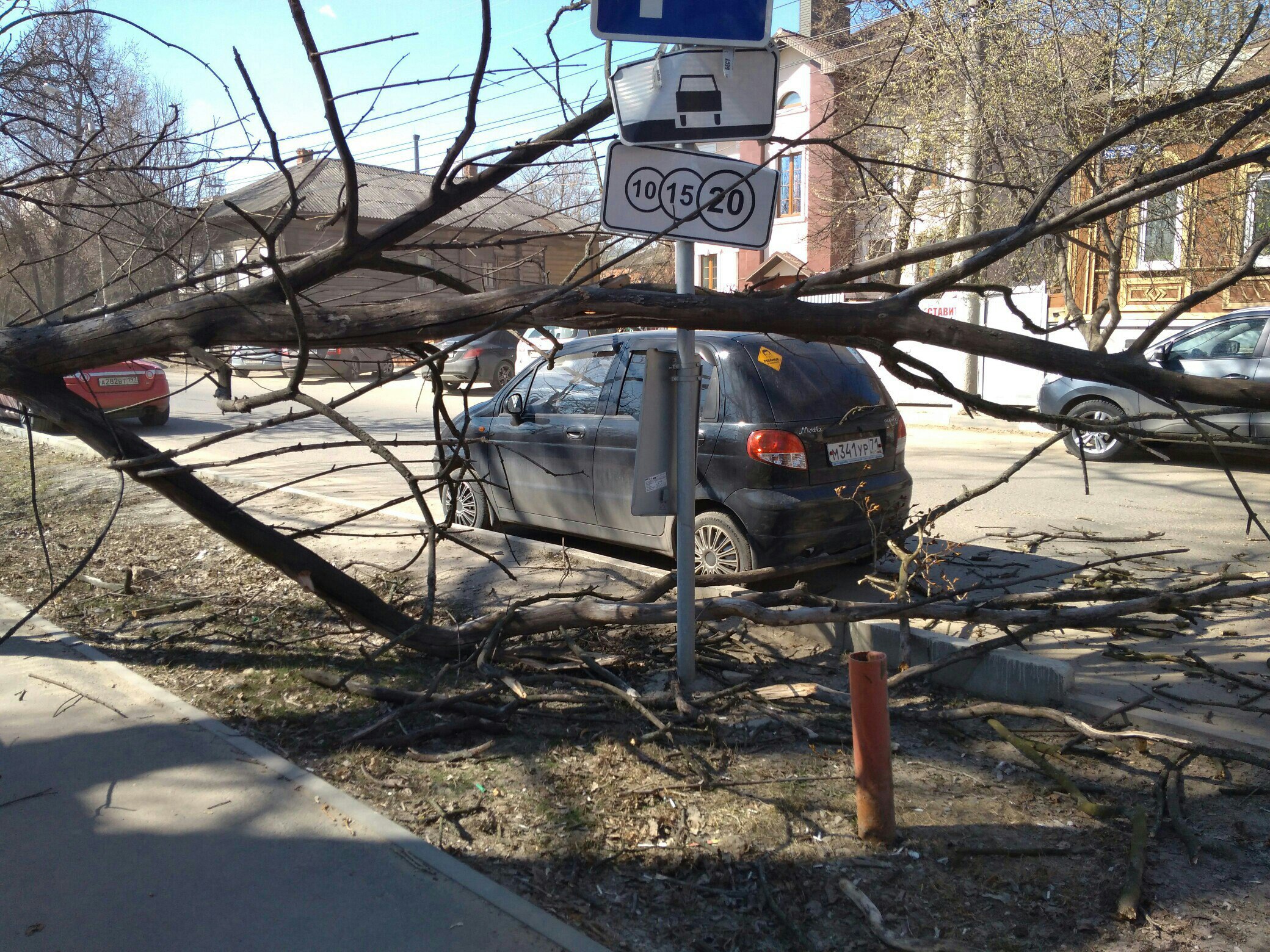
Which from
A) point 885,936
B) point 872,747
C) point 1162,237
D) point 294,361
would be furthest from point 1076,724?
point 1162,237

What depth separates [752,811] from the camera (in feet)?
11.4

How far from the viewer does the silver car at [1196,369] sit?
10.7 metres

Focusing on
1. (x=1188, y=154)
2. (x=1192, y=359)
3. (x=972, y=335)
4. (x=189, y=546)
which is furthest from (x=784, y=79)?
(x=972, y=335)

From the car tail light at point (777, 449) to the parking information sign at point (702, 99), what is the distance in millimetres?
2292

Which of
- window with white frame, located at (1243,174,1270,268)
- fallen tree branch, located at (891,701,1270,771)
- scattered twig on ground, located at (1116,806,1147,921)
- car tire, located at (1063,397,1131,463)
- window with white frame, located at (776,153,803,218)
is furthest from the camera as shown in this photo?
window with white frame, located at (776,153,803,218)

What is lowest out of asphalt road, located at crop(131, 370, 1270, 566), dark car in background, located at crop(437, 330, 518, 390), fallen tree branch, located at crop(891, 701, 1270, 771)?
fallen tree branch, located at crop(891, 701, 1270, 771)

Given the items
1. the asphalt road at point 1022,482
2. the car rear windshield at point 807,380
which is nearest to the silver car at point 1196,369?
the asphalt road at point 1022,482

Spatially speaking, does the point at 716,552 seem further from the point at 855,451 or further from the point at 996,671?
the point at 996,671

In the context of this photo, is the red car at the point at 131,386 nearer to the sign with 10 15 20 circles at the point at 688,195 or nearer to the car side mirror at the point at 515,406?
the car side mirror at the point at 515,406

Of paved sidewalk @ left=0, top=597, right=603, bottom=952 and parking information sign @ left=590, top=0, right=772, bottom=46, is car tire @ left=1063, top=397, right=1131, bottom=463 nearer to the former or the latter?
parking information sign @ left=590, top=0, right=772, bottom=46

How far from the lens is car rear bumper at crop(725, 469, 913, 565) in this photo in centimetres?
580

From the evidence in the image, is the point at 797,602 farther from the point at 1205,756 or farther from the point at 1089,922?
the point at 1089,922

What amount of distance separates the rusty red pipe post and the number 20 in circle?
1835 millimetres

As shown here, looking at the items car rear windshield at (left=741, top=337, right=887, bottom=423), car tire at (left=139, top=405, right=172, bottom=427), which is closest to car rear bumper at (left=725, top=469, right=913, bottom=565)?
car rear windshield at (left=741, top=337, right=887, bottom=423)
